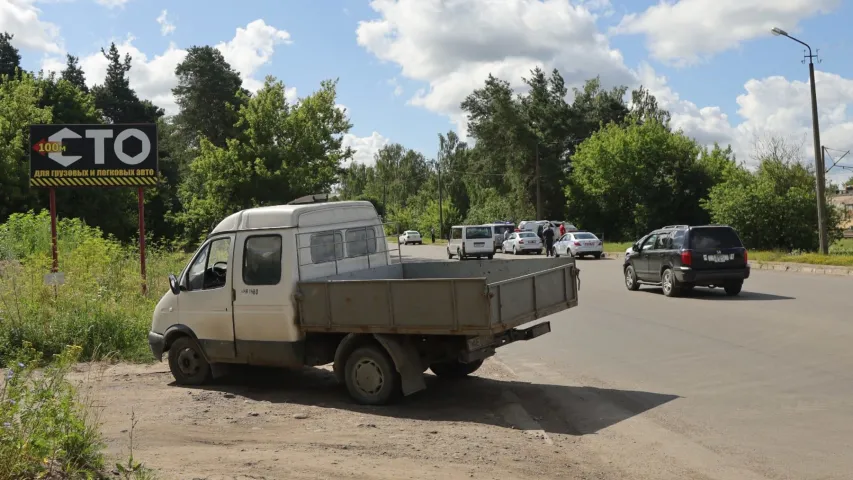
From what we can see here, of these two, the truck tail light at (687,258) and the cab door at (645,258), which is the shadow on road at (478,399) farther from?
the cab door at (645,258)

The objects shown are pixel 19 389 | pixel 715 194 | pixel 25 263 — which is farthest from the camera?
pixel 715 194

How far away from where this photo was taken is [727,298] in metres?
17.1

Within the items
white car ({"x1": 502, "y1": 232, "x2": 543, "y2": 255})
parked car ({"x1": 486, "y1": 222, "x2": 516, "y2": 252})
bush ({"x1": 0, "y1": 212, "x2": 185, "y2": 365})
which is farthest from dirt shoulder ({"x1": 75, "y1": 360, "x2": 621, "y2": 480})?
parked car ({"x1": 486, "y1": 222, "x2": 516, "y2": 252})

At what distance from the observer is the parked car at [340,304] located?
24.6 ft

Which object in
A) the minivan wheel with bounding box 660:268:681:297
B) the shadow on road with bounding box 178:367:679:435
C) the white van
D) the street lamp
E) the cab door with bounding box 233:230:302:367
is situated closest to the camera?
the shadow on road with bounding box 178:367:679:435

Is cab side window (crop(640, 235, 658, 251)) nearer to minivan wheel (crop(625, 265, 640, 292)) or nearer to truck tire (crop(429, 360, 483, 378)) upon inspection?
minivan wheel (crop(625, 265, 640, 292))

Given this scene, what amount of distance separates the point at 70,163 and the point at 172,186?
1637 inches

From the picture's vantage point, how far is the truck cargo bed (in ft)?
23.6

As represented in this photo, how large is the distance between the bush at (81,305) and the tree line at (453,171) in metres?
6.30

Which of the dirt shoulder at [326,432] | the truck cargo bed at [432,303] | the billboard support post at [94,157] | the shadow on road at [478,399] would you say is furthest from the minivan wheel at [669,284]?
the billboard support post at [94,157]

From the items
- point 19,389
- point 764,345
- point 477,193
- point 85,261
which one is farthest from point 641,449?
point 477,193

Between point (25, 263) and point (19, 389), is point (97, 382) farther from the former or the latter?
point (25, 263)

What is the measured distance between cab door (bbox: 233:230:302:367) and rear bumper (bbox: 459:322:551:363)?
6.44 ft

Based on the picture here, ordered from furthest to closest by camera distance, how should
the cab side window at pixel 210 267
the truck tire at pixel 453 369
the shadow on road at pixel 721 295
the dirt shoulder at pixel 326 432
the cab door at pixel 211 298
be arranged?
the shadow on road at pixel 721 295 → the truck tire at pixel 453 369 → the cab side window at pixel 210 267 → the cab door at pixel 211 298 → the dirt shoulder at pixel 326 432
